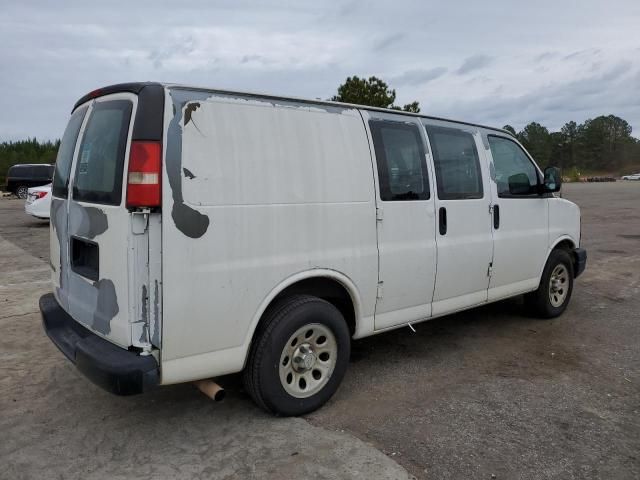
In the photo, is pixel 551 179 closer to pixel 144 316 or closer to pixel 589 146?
pixel 144 316

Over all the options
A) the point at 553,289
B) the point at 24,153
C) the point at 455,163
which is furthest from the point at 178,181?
the point at 24,153

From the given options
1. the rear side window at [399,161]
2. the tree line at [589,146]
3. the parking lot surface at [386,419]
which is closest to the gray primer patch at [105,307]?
the parking lot surface at [386,419]

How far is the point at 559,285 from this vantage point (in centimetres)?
601

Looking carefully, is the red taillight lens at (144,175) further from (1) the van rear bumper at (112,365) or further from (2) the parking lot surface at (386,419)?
(2) the parking lot surface at (386,419)

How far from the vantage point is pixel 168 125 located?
2975mm

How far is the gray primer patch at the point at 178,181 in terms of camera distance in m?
2.94

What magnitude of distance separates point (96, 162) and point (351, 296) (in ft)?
6.18

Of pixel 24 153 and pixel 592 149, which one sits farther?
pixel 592 149

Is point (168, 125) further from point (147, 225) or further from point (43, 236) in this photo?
point (43, 236)

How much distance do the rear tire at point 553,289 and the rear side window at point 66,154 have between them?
15.0 ft

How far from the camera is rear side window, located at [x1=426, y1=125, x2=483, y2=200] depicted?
4465 mm

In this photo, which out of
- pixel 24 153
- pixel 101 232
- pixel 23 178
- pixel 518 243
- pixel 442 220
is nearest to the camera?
pixel 101 232

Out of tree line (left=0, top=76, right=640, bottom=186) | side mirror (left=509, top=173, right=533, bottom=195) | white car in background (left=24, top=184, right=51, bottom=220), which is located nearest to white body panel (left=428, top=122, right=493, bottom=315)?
side mirror (left=509, top=173, right=533, bottom=195)

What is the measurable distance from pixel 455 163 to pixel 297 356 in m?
2.19
